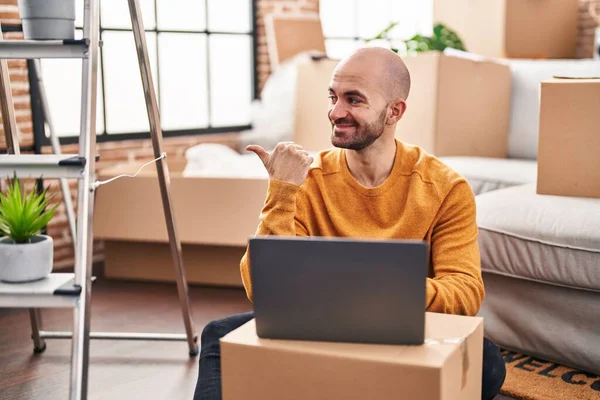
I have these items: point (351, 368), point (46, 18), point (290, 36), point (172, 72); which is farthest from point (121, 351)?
point (290, 36)

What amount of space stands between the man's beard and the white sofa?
776 mm

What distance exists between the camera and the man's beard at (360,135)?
1603mm

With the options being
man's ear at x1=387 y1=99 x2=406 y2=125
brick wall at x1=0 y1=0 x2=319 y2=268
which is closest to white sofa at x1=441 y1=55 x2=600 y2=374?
man's ear at x1=387 y1=99 x2=406 y2=125

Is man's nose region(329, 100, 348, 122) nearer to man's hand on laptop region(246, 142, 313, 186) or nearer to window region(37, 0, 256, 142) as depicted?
man's hand on laptop region(246, 142, 313, 186)

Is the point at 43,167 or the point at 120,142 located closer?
the point at 43,167

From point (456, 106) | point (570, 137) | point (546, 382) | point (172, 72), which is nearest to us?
point (546, 382)

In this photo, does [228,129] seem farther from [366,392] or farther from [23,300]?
[366,392]

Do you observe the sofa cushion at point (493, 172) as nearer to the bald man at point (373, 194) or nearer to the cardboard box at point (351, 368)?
the bald man at point (373, 194)

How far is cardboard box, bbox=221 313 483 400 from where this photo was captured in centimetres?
106

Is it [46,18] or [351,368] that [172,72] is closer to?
[46,18]

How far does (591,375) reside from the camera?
2117 millimetres

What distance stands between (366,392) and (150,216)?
7.09ft

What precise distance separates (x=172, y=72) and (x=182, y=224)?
1.30m

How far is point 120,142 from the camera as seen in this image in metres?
3.74
